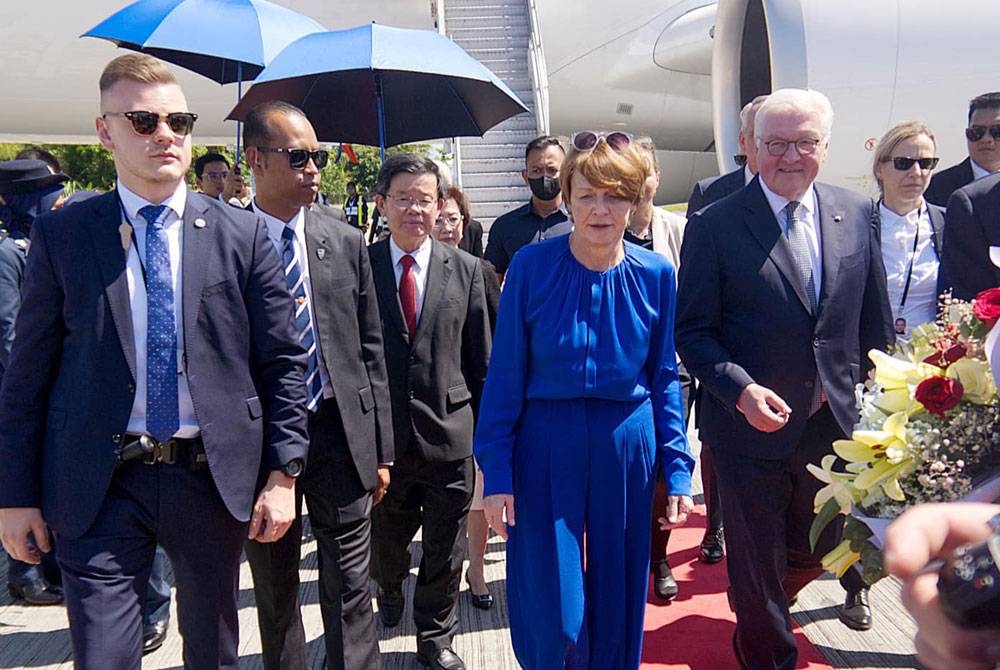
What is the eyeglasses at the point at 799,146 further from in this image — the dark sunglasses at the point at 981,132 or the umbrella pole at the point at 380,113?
the umbrella pole at the point at 380,113

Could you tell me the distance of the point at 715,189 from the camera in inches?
172

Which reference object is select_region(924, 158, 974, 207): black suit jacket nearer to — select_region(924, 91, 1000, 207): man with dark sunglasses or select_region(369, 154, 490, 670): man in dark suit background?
select_region(924, 91, 1000, 207): man with dark sunglasses

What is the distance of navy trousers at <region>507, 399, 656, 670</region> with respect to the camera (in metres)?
2.47

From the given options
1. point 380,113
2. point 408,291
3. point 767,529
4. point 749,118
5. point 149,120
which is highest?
point 380,113

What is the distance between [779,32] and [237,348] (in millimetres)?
6645

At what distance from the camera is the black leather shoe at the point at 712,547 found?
4.50 m

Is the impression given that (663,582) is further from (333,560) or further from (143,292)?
(143,292)

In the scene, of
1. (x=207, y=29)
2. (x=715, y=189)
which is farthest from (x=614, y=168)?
(x=207, y=29)

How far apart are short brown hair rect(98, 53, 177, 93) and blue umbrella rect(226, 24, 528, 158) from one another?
222 cm

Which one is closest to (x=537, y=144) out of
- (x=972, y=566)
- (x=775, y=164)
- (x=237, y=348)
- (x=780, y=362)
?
(x=775, y=164)

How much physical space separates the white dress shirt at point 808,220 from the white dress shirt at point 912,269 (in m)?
1.04

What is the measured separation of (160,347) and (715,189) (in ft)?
10.0

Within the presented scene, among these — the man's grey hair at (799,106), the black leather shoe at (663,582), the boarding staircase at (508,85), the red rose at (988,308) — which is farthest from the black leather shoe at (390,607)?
the boarding staircase at (508,85)

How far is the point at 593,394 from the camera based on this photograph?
8.22 ft
